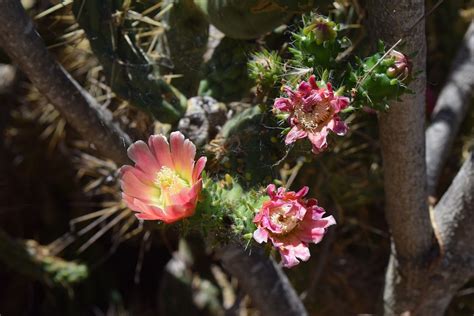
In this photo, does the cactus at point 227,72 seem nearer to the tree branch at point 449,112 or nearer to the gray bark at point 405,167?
the gray bark at point 405,167

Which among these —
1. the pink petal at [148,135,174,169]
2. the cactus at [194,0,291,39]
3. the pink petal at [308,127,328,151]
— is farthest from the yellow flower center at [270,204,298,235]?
the cactus at [194,0,291,39]

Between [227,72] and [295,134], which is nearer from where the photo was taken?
[295,134]

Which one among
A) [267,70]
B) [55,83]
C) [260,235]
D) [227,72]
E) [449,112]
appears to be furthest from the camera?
[449,112]

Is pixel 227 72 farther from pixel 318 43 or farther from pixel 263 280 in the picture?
pixel 263 280

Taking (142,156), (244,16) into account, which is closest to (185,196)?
(142,156)

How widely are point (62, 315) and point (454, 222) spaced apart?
145cm

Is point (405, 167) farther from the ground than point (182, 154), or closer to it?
closer to it

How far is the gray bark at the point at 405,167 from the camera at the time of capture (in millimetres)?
1331

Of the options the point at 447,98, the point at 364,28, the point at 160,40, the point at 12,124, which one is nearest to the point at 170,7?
the point at 160,40

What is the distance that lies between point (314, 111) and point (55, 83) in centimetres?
63

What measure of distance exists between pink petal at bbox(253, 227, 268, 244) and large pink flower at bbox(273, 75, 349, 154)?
16 cm

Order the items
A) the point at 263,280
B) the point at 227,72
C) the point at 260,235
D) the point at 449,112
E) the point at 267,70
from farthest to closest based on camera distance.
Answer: the point at 449,112, the point at 263,280, the point at 227,72, the point at 267,70, the point at 260,235

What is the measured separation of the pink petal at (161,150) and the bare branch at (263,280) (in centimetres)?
50

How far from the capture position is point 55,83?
1485 mm
